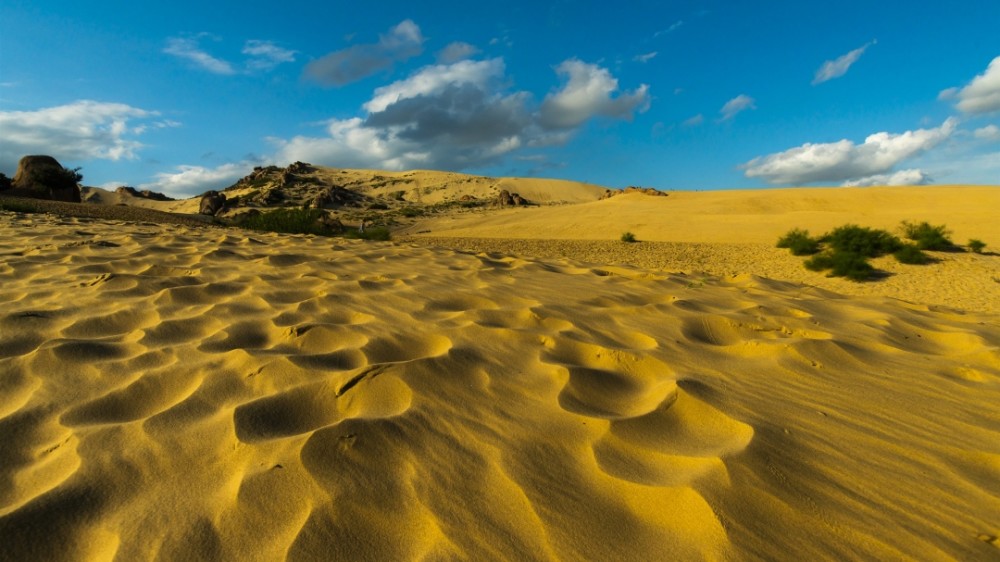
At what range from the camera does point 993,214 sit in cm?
1886

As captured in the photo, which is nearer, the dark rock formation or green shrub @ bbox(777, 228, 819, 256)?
green shrub @ bbox(777, 228, 819, 256)

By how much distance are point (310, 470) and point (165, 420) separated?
2.04 ft

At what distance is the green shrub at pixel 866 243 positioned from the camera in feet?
34.3

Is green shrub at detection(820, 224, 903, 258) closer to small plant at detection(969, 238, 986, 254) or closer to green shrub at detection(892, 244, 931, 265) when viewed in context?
→ green shrub at detection(892, 244, 931, 265)

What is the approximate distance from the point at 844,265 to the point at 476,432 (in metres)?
10.2

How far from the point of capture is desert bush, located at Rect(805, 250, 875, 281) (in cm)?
912

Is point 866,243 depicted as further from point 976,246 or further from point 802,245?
point 976,246

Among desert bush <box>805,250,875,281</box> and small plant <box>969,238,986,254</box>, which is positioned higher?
small plant <box>969,238,986,254</box>

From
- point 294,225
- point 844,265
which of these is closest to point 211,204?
point 294,225

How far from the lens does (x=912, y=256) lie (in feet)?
32.4

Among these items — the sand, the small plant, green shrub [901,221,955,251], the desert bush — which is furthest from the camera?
the small plant

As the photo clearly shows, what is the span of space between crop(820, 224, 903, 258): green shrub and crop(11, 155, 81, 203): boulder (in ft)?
82.4

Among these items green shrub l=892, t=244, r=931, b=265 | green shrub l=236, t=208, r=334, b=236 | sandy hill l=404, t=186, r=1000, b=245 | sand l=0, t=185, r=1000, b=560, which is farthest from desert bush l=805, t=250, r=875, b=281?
green shrub l=236, t=208, r=334, b=236

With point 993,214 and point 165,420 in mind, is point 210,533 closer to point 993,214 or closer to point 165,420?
point 165,420
